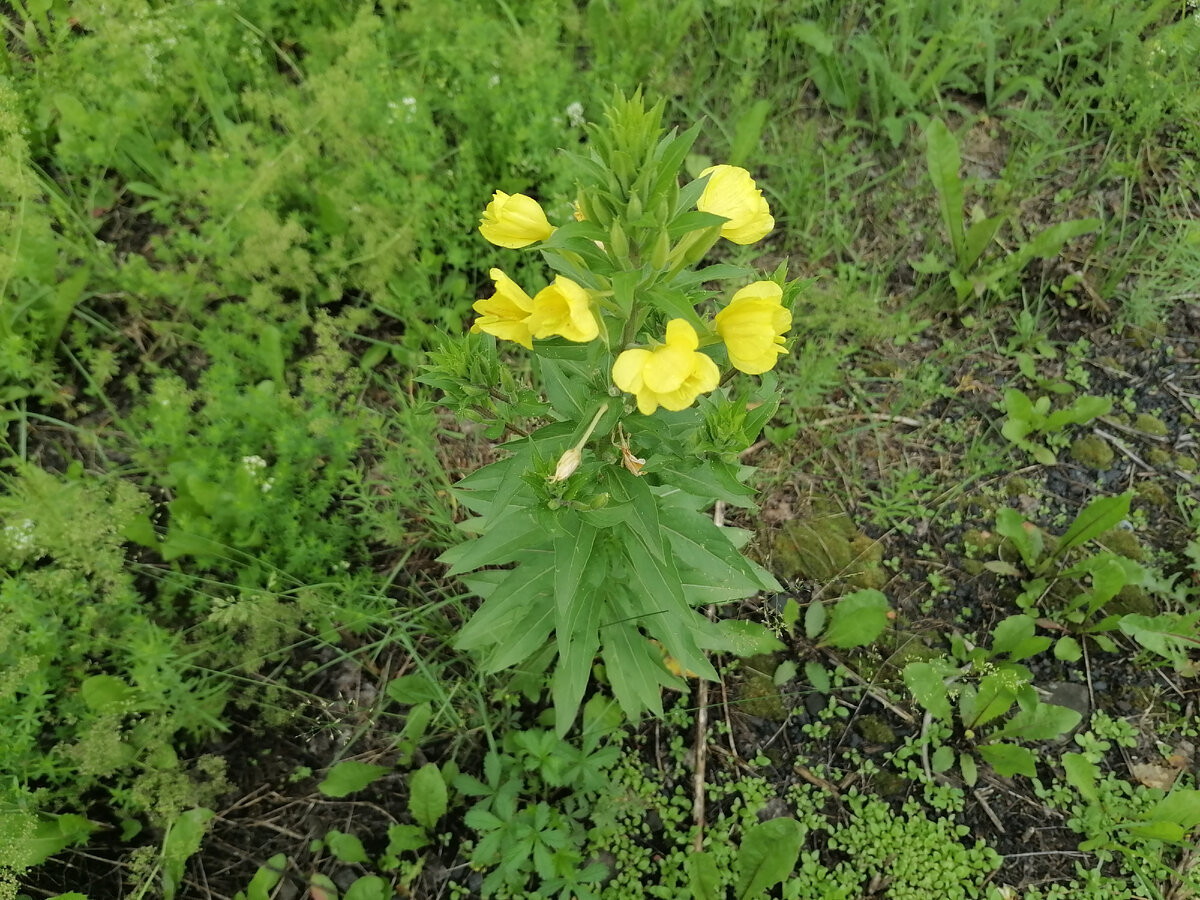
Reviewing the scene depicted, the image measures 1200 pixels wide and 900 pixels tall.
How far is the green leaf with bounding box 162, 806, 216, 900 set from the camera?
99.2 inches

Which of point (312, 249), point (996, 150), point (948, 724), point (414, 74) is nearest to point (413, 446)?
point (312, 249)

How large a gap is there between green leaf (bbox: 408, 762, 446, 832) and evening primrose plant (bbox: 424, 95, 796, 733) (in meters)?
0.52

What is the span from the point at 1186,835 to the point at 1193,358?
2.19 meters

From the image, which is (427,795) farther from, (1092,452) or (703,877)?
(1092,452)

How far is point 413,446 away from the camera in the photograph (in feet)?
10.5

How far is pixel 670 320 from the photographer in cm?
162

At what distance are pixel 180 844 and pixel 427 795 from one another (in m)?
0.87

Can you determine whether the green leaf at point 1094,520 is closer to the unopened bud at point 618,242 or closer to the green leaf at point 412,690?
the unopened bud at point 618,242

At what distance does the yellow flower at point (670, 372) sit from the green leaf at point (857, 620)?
1640 millimetres

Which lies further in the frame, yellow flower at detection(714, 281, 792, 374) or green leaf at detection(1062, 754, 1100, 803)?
green leaf at detection(1062, 754, 1100, 803)

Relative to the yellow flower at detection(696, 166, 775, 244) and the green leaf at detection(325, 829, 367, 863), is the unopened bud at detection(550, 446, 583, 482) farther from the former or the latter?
the green leaf at detection(325, 829, 367, 863)

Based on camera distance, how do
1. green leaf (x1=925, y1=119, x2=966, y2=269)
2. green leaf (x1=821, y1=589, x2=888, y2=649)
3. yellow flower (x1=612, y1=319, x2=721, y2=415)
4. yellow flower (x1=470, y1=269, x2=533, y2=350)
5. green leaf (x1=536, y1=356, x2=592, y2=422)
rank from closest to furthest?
yellow flower (x1=612, y1=319, x2=721, y2=415)
yellow flower (x1=470, y1=269, x2=533, y2=350)
green leaf (x1=536, y1=356, x2=592, y2=422)
green leaf (x1=821, y1=589, x2=888, y2=649)
green leaf (x1=925, y1=119, x2=966, y2=269)

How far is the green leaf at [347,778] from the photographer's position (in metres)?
2.61

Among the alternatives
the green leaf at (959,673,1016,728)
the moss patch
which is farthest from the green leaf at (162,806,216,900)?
the moss patch
